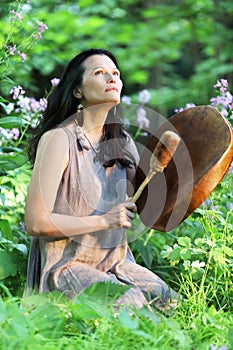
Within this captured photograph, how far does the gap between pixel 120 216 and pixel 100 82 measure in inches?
21.6

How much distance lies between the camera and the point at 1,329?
239 cm

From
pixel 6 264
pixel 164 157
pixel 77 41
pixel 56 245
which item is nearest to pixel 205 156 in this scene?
pixel 164 157

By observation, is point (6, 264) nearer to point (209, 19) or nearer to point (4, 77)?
point (4, 77)

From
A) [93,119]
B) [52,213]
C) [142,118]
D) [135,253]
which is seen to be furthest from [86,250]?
[142,118]

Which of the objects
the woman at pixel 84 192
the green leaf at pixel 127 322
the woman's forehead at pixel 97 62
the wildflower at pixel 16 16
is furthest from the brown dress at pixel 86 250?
the wildflower at pixel 16 16

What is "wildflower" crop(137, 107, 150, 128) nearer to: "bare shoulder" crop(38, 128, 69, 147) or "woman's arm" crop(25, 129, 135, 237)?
"bare shoulder" crop(38, 128, 69, 147)

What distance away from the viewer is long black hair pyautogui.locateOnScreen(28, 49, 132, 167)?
306 centimetres

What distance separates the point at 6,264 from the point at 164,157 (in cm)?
90

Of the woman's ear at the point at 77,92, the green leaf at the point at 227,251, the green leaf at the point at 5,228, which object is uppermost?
the woman's ear at the point at 77,92

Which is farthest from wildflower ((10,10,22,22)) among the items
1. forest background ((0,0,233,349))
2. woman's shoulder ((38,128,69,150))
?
woman's shoulder ((38,128,69,150))

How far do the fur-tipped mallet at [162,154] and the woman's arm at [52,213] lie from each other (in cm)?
11

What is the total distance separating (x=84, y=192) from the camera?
2953 mm

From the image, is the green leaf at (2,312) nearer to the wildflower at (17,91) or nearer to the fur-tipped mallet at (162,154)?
the fur-tipped mallet at (162,154)

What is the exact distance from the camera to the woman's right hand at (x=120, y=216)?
9.14 ft
